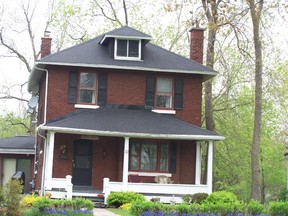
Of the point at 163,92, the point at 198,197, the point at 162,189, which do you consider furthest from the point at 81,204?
the point at 163,92

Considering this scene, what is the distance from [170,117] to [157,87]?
1.57 m

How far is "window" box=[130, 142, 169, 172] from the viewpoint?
31.8 m

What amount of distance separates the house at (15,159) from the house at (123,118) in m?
5.88

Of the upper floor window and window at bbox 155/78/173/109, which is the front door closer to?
the upper floor window

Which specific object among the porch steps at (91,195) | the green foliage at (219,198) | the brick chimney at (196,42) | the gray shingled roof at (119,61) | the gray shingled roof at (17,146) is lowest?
the porch steps at (91,195)

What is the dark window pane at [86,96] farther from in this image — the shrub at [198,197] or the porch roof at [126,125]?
the shrub at [198,197]

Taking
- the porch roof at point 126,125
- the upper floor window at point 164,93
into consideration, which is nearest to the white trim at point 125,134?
the porch roof at point 126,125

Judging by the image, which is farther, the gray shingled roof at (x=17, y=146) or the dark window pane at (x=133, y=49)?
the gray shingled roof at (x=17, y=146)

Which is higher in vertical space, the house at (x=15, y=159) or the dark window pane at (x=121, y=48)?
the dark window pane at (x=121, y=48)

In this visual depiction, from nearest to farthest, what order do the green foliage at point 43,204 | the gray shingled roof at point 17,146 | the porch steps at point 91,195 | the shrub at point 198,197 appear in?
the green foliage at point 43,204 → the shrub at point 198,197 → the porch steps at point 91,195 → the gray shingled roof at point 17,146

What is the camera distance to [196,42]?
34938 mm

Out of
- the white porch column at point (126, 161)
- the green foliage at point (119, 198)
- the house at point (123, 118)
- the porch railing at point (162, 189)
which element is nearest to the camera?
the green foliage at point (119, 198)

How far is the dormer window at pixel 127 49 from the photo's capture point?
32969 millimetres

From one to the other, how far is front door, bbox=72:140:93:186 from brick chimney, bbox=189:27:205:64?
7.32 meters
